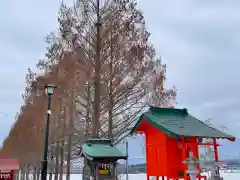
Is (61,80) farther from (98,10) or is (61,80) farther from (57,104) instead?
(98,10)

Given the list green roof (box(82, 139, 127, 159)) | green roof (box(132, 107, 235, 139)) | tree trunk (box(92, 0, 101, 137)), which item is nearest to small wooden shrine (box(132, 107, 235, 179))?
green roof (box(132, 107, 235, 139))

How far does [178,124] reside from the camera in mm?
8594

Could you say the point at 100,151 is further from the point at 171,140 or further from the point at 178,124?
the point at 178,124

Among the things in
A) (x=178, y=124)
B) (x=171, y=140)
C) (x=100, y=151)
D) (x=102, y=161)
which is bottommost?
(x=102, y=161)

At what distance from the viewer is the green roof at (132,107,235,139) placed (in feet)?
26.2

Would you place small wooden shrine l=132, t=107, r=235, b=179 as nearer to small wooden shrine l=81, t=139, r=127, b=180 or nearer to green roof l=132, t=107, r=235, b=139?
green roof l=132, t=107, r=235, b=139

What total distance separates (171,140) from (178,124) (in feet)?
1.74

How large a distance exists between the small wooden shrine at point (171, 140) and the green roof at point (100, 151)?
1.01 metres

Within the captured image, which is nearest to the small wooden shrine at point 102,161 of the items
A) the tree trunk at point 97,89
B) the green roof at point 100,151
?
the green roof at point 100,151

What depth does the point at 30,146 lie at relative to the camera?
2025cm

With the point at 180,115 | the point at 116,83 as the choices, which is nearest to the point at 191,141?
the point at 180,115

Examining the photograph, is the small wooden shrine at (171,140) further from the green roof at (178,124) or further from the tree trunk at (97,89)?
the tree trunk at (97,89)

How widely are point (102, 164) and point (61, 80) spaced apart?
6135 mm

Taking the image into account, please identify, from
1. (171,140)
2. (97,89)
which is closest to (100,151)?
(171,140)
